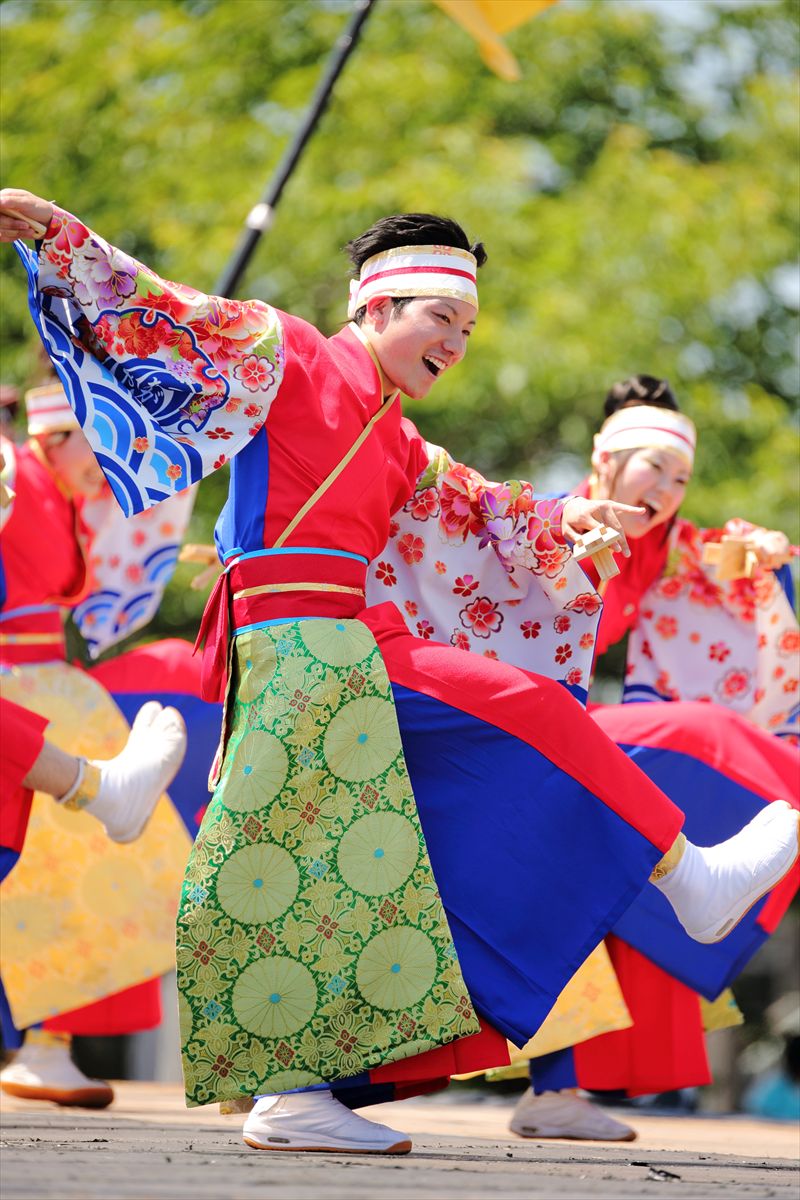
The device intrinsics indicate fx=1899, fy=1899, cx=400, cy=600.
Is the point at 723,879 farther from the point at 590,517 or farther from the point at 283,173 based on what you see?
the point at 283,173

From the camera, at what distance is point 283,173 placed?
20.8 ft

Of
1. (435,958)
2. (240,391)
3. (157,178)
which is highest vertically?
(157,178)

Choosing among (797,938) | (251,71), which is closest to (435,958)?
(251,71)

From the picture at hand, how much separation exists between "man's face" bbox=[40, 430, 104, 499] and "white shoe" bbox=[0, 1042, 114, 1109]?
146cm

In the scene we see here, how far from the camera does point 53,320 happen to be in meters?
3.33

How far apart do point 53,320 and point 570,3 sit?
30.1 feet

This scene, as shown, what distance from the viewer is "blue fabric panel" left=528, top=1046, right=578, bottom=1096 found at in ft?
14.2

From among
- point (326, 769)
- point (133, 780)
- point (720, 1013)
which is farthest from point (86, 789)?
point (720, 1013)

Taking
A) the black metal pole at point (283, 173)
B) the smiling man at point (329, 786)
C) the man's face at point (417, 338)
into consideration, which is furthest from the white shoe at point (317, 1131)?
the black metal pole at point (283, 173)

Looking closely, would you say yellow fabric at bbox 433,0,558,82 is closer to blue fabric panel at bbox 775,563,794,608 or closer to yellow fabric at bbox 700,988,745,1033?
blue fabric panel at bbox 775,563,794,608

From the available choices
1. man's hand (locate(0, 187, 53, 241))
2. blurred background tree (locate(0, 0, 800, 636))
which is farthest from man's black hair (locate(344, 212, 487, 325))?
blurred background tree (locate(0, 0, 800, 636))

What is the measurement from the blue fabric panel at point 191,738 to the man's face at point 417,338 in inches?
67.1

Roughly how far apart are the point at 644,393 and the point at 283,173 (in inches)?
77.6

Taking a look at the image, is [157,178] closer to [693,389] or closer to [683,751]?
[693,389]
